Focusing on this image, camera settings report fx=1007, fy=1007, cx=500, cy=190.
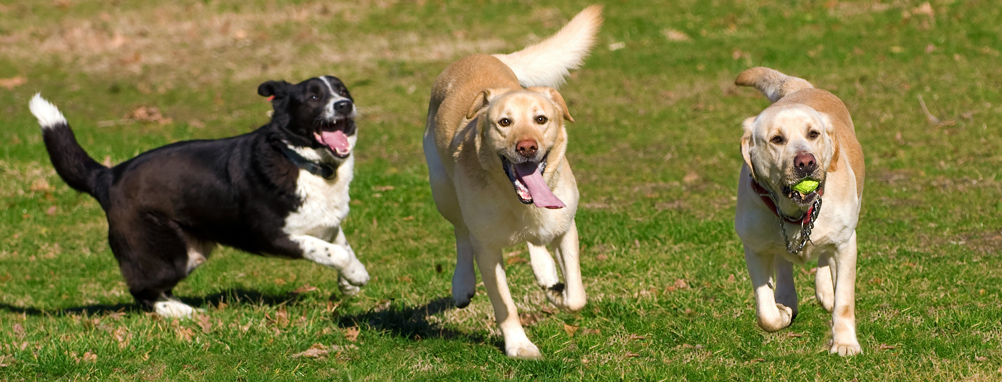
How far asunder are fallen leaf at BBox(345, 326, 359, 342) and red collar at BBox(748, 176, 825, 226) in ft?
8.14

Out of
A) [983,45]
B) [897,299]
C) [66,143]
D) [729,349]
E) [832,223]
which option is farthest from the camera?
[983,45]

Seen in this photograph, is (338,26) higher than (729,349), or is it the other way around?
(729,349)

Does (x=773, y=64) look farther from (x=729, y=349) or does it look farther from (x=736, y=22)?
(x=729, y=349)

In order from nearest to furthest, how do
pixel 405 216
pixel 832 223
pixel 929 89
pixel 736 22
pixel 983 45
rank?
1. pixel 832 223
2. pixel 405 216
3. pixel 929 89
4. pixel 983 45
5. pixel 736 22

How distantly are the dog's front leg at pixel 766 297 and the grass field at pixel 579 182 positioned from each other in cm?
19

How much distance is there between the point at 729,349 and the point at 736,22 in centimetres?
1176

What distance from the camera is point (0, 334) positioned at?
6328mm

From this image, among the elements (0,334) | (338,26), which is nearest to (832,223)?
(0,334)

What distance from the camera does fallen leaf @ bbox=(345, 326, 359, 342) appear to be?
6026 millimetres

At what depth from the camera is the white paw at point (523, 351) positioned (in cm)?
543

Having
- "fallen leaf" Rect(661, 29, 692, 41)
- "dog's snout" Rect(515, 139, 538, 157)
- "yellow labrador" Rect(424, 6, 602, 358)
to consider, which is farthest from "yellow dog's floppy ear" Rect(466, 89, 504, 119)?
"fallen leaf" Rect(661, 29, 692, 41)

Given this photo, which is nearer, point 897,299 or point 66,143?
point 897,299

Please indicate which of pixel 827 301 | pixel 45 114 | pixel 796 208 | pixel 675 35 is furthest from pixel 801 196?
pixel 675 35

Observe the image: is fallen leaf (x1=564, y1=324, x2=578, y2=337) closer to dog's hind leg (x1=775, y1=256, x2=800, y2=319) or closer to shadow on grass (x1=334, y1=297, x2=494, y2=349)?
shadow on grass (x1=334, y1=297, x2=494, y2=349)
